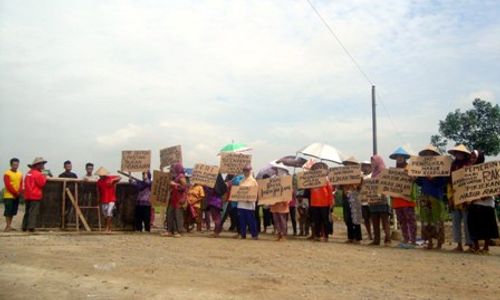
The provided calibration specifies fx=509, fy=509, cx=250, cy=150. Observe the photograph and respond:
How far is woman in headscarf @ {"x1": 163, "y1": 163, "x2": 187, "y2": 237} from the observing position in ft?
40.7

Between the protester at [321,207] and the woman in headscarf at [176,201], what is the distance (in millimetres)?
3145

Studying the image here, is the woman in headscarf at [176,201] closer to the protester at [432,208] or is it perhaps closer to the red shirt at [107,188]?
the red shirt at [107,188]

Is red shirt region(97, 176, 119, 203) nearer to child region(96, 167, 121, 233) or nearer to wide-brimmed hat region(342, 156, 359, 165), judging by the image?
child region(96, 167, 121, 233)

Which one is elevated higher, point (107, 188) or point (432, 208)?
point (107, 188)

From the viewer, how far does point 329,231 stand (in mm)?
12633

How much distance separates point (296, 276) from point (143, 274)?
208 centimetres

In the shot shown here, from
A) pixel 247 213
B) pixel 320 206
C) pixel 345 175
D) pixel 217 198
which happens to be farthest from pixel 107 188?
pixel 345 175

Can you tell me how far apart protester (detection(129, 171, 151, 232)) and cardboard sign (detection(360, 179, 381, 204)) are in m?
5.60

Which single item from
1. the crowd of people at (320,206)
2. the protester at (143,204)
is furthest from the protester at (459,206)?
the protester at (143,204)

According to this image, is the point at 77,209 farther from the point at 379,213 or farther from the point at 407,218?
the point at 407,218

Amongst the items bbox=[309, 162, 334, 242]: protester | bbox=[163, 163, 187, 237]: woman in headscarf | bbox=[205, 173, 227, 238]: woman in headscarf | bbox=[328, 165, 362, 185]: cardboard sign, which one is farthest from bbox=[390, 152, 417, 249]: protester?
bbox=[163, 163, 187, 237]: woman in headscarf

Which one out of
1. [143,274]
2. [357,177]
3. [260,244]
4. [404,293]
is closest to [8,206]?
[260,244]

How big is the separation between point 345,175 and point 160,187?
4749 mm

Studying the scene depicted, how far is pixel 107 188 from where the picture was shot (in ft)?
42.8
